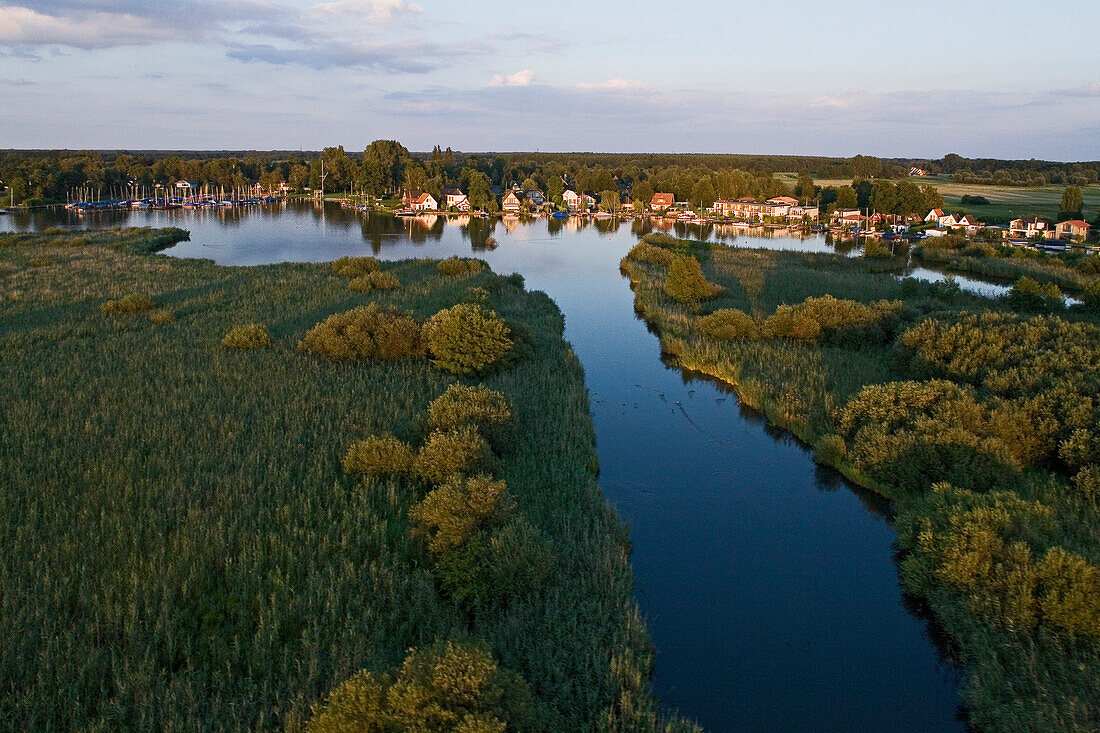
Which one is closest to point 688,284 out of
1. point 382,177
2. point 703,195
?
point 703,195

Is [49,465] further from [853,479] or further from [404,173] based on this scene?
[404,173]

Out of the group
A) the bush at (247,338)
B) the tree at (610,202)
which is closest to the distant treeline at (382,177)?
the tree at (610,202)

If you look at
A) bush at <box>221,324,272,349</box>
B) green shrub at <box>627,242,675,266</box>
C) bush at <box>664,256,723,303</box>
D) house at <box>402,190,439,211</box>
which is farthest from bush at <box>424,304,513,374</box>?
house at <box>402,190,439,211</box>

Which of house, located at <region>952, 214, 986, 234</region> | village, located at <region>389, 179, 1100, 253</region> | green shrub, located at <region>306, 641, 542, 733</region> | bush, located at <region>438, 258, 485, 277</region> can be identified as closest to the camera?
green shrub, located at <region>306, 641, 542, 733</region>

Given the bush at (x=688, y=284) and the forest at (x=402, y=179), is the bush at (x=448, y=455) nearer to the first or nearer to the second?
the bush at (x=688, y=284)

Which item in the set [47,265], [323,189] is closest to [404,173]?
[323,189]

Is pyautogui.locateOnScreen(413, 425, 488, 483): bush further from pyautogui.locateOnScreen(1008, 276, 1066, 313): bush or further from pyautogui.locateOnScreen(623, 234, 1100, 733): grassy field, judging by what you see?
pyautogui.locateOnScreen(1008, 276, 1066, 313): bush

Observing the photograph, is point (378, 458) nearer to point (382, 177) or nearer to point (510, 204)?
point (510, 204)
